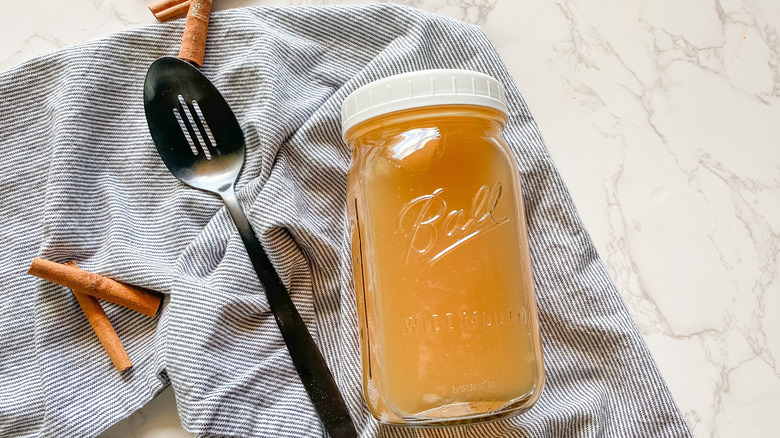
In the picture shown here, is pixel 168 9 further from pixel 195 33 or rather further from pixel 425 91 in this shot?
pixel 425 91

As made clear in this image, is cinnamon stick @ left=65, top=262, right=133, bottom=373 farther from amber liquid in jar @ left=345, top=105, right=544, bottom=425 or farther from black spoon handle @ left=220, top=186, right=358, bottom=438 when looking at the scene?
amber liquid in jar @ left=345, top=105, right=544, bottom=425

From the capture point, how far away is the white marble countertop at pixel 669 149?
0.80 metres

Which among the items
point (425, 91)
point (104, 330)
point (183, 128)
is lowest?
point (104, 330)

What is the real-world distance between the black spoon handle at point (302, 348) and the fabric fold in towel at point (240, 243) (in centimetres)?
1

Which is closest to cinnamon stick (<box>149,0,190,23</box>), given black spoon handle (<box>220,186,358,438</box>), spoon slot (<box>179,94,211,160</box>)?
spoon slot (<box>179,94,211,160</box>)

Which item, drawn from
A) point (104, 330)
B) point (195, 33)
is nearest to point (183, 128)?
point (195, 33)

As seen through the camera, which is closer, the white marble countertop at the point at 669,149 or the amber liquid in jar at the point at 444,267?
the amber liquid in jar at the point at 444,267

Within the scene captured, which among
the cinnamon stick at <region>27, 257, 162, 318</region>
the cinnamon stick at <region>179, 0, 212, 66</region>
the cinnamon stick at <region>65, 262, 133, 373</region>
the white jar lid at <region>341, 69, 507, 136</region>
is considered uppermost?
the white jar lid at <region>341, 69, 507, 136</region>

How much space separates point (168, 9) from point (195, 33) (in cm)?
7

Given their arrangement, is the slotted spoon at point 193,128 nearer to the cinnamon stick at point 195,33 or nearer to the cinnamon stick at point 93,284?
the cinnamon stick at point 195,33

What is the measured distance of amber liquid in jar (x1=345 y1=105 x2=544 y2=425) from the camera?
2.04 feet

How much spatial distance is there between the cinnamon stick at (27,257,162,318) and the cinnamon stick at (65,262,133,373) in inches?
0.8

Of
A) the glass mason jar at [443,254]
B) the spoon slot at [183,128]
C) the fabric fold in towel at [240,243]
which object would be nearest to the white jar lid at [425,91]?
the glass mason jar at [443,254]

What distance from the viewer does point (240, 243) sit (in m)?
0.77
